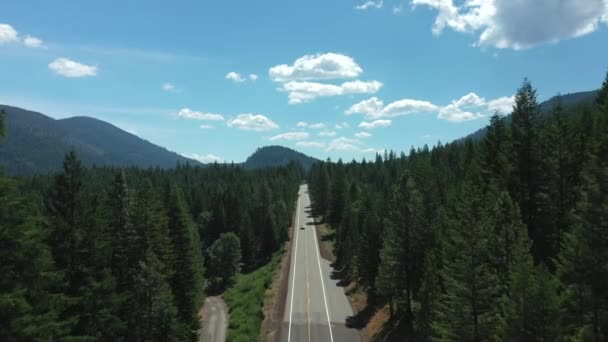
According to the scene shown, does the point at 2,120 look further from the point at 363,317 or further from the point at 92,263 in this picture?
the point at 363,317

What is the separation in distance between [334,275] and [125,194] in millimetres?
43973

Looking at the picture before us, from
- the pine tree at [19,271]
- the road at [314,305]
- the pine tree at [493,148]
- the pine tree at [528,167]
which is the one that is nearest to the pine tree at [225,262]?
the road at [314,305]

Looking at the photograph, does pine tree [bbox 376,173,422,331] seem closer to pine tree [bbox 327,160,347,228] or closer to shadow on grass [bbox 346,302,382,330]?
shadow on grass [bbox 346,302,382,330]

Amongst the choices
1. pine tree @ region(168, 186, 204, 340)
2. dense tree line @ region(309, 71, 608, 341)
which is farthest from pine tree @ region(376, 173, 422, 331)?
pine tree @ region(168, 186, 204, 340)

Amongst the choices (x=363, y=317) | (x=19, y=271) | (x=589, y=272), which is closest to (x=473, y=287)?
(x=589, y=272)

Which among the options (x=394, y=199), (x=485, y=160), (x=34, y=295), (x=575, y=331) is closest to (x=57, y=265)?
(x=34, y=295)

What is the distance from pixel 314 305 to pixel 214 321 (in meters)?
12.3

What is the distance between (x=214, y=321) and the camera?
54250mm

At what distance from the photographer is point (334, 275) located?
2682 inches

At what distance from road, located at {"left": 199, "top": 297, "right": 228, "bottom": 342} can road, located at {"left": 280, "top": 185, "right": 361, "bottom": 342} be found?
290 inches

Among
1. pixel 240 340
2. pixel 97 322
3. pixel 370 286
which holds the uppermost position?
pixel 97 322

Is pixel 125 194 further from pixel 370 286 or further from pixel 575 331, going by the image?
pixel 370 286

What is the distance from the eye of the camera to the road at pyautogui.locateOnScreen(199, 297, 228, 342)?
4815 centimetres

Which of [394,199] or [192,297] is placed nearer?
[192,297]
